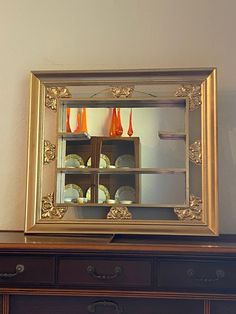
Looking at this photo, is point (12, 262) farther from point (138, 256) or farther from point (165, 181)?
point (165, 181)

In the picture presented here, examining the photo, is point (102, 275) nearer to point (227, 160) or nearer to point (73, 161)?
point (73, 161)

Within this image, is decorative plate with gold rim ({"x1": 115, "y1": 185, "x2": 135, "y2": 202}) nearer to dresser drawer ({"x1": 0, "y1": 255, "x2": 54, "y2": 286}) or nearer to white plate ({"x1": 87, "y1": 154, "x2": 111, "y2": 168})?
white plate ({"x1": 87, "y1": 154, "x2": 111, "y2": 168})

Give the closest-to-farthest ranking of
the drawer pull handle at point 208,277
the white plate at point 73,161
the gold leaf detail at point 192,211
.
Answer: the drawer pull handle at point 208,277
the gold leaf detail at point 192,211
the white plate at point 73,161

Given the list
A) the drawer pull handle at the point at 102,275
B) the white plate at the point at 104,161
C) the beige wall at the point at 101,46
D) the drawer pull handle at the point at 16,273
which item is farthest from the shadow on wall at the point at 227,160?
the drawer pull handle at the point at 16,273

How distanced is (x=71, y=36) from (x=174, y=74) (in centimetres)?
51

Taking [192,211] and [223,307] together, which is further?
[192,211]

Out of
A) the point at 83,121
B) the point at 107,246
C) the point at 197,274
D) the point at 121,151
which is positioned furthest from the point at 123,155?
the point at 197,274

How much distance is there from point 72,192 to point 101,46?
26.4 inches

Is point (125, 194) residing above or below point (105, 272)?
above

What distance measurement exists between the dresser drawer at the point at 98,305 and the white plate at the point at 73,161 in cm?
57

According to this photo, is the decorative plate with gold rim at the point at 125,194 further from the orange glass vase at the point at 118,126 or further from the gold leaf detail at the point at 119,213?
the orange glass vase at the point at 118,126

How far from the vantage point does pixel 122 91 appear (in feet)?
5.59

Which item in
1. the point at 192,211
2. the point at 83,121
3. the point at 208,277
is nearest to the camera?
the point at 208,277

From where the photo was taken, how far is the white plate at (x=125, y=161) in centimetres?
168
